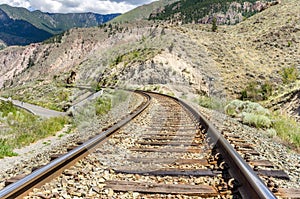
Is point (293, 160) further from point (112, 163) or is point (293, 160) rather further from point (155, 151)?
point (112, 163)

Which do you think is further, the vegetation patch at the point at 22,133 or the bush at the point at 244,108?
the bush at the point at 244,108

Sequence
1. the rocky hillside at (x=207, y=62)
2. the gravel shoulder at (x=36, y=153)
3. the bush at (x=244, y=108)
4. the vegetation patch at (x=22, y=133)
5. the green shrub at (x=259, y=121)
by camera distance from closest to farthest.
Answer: the gravel shoulder at (x=36, y=153), the vegetation patch at (x=22, y=133), the green shrub at (x=259, y=121), the bush at (x=244, y=108), the rocky hillside at (x=207, y=62)

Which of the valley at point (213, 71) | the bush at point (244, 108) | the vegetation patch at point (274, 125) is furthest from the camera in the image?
the valley at point (213, 71)

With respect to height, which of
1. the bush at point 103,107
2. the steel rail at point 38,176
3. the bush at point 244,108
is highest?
the steel rail at point 38,176

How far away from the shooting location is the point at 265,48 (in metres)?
56.1

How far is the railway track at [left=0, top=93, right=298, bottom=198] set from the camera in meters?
4.23

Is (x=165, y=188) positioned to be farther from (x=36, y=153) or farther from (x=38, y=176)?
(x=36, y=153)

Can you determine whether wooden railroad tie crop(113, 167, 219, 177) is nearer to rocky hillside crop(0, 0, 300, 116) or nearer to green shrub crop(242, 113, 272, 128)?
green shrub crop(242, 113, 272, 128)

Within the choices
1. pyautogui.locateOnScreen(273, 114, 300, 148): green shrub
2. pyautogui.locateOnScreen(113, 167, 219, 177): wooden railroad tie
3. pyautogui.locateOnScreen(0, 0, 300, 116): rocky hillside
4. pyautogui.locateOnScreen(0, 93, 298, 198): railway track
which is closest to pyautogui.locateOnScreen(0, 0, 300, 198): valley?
pyautogui.locateOnScreen(0, 0, 300, 116): rocky hillside

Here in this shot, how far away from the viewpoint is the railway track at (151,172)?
423 centimetres

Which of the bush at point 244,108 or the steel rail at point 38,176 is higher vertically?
the steel rail at point 38,176

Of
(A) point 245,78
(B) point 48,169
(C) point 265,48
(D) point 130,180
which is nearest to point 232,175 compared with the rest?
(D) point 130,180

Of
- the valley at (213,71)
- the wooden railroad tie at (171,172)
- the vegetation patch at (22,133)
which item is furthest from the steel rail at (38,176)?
the valley at (213,71)

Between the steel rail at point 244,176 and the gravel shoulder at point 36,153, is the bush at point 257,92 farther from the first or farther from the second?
the steel rail at point 244,176
